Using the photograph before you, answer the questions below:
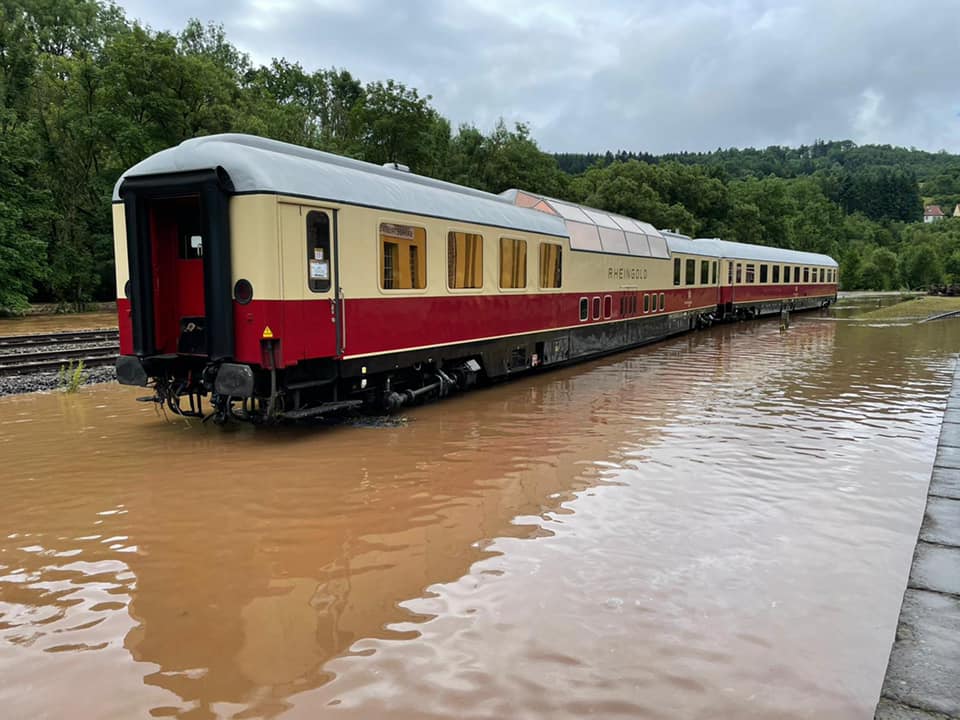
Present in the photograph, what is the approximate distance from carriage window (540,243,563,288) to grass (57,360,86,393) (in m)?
8.61

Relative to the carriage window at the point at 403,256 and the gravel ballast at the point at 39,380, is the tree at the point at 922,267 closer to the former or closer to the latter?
the carriage window at the point at 403,256

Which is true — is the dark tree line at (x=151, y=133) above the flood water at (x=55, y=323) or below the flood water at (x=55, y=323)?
above

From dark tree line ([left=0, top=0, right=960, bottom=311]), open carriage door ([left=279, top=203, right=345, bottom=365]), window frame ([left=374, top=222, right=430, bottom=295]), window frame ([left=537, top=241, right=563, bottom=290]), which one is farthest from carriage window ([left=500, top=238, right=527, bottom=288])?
dark tree line ([left=0, top=0, right=960, bottom=311])

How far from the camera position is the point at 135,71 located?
101 ft

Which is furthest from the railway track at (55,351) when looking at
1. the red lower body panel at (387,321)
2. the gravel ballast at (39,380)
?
the red lower body panel at (387,321)

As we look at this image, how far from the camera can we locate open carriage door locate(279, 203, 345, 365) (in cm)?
806

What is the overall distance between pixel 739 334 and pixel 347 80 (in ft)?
120

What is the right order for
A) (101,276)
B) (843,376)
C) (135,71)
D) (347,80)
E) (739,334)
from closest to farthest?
1. (843,376)
2. (739,334)
3. (135,71)
4. (101,276)
5. (347,80)

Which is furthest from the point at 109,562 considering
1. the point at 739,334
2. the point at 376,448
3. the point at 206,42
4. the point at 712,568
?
the point at 206,42

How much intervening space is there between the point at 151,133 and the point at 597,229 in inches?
938

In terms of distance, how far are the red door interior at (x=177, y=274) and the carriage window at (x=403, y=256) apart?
2.36 metres

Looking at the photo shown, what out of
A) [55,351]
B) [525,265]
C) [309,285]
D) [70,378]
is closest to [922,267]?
[525,265]

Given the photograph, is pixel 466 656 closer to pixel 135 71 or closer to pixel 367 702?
pixel 367 702

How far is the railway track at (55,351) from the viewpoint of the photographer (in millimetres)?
13755
